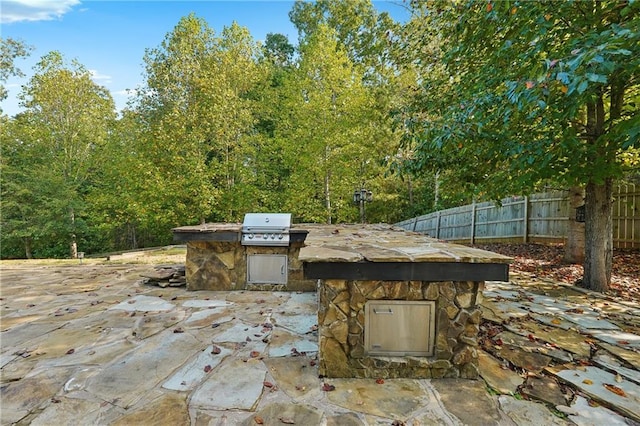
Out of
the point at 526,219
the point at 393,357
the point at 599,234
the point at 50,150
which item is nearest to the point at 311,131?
the point at 526,219

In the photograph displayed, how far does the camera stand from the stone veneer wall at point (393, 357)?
210cm

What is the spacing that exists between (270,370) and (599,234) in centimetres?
458

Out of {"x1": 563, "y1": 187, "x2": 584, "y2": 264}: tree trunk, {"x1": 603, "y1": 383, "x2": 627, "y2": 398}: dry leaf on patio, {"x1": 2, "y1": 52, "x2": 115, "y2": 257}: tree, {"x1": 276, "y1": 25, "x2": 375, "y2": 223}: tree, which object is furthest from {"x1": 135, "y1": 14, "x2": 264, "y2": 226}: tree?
{"x1": 603, "y1": 383, "x2": 627, "y2": 398}: dry leaf on patio

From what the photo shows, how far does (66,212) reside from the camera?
39.4 ft

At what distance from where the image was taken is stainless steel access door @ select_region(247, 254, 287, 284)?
4500 mm

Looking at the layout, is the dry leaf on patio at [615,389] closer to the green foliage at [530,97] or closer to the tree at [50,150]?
the green foliage at [530,97]

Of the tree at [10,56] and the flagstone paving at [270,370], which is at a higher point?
the tree at [10,56]

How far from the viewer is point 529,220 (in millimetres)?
8078

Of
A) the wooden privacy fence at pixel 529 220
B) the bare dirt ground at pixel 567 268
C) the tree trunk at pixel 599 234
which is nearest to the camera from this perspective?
the tree trunk at pixel 599 234

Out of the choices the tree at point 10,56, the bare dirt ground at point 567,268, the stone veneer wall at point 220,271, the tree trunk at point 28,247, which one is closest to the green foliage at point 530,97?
the bare dirt ground at point 567,268

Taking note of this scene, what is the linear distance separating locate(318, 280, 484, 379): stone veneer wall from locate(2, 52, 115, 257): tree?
1365 centimetres

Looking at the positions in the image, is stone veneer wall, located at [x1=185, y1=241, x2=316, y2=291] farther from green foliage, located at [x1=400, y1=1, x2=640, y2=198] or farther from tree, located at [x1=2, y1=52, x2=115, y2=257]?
tree, located at [x1=2, y1=52, x2=115, y2=257]

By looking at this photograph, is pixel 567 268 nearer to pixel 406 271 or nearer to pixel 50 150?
pixel 406 271

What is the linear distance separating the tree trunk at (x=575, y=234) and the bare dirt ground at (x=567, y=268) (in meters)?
0.18
